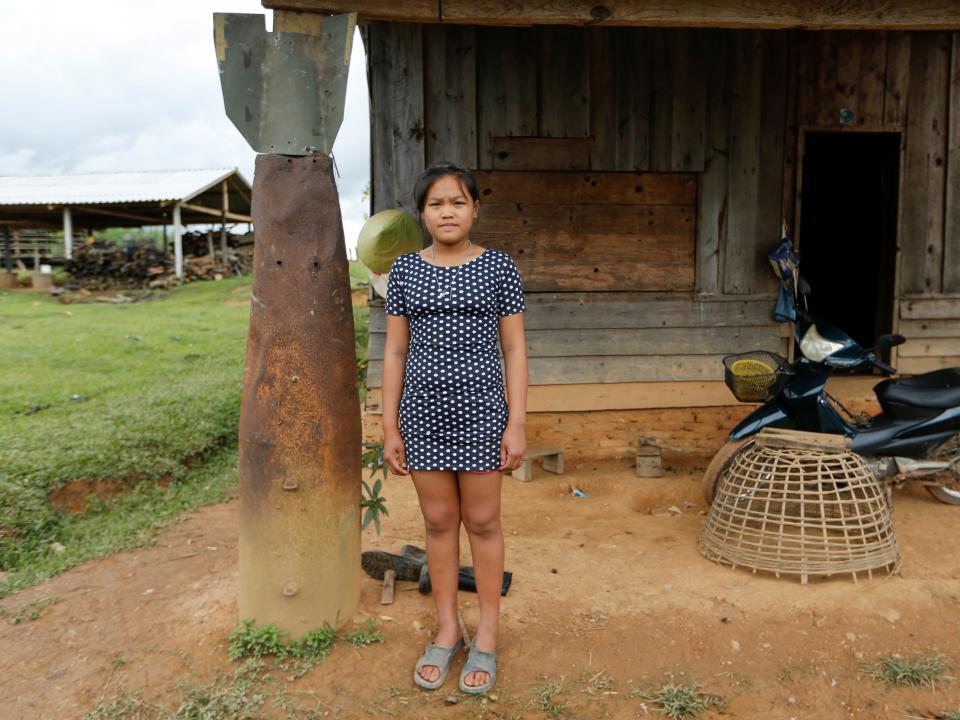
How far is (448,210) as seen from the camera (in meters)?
2.69

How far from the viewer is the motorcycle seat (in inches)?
179

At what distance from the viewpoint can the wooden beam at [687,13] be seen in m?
3.24

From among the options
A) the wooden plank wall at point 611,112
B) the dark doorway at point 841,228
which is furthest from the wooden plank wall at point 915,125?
the dark doorway at point 841,228

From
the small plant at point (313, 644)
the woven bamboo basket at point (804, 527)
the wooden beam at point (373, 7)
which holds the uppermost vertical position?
the wooden beam at point (373, 7)

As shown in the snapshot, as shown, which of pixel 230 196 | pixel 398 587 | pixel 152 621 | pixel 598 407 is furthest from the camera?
pixel 230 196

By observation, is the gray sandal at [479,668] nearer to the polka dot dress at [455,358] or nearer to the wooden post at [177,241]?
the polka dot dress at [455,358]

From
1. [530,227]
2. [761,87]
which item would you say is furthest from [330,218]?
[761,87]

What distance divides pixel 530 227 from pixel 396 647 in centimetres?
335

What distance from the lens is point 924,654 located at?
3039 millimetres

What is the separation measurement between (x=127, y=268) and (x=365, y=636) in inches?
790

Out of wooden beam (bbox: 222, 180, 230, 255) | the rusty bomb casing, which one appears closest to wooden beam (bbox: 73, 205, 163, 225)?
wooden beam (bbox: 222, 180, 230, 255)

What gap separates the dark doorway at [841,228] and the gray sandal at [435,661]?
652cm

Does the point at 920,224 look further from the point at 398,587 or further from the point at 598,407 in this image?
the point at 398,587

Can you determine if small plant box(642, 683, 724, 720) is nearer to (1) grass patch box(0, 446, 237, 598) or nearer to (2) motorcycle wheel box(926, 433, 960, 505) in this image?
(2) motorcycle wheel box(926, 433, 960, 505)
